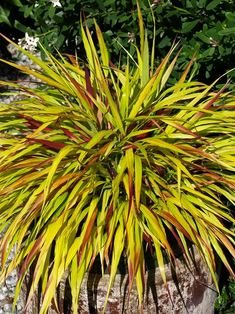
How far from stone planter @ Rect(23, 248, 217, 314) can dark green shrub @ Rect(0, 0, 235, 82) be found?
3.44ft

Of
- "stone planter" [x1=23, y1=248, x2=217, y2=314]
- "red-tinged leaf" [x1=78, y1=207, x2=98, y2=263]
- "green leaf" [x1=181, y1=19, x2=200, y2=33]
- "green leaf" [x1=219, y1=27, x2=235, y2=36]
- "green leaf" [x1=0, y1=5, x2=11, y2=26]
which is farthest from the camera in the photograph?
"green leaf" [x1=0, y1=5, x2=11, y2=26]

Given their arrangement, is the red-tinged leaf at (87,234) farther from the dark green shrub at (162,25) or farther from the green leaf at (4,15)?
the green leaf at (4,15)

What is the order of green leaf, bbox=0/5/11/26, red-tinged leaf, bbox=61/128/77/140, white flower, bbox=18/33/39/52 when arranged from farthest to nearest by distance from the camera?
green leaf, bbox=0/5/11/26
white flower, bbox=18/33/39/52
red-tinged leaf, bbox=61/128/77/140

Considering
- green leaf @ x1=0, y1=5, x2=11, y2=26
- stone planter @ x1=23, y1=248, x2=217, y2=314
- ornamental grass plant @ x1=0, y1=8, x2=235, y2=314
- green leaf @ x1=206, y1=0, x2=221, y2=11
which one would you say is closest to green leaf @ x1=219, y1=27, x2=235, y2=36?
green leaf @ x1=206, y1=0, x2=221, y2=11

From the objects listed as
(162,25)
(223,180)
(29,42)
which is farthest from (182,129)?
(29,42)

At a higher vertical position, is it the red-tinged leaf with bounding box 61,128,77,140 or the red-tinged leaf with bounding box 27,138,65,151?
the red-tinged leaf with bounding box 61,128,77,140

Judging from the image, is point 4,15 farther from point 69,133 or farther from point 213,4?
point 69,133

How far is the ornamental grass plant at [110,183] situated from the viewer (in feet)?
6.48

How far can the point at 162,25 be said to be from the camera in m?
3.00

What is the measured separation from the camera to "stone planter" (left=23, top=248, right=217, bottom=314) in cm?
204

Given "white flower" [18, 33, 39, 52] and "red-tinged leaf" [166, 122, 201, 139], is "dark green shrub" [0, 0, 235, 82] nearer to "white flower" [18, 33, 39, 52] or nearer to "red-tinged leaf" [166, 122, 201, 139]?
"white flower" [18, 33, 39, 52]

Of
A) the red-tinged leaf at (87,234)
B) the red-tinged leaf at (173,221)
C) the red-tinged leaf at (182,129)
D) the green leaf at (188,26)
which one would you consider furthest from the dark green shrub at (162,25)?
the red-tinged leaf at (87,234)

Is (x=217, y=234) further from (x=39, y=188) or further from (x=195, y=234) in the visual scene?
(x=39, y=188)

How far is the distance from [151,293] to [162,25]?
146cm
